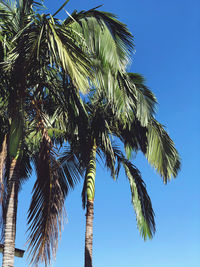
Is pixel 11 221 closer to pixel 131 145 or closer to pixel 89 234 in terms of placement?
pixel 89 234

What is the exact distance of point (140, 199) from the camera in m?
14.3

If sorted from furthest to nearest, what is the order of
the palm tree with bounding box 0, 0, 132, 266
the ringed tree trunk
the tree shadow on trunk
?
the ringed tree trunk
the tree shadow on trunk
the palm tree with bounding box 0, 0, 132, 266

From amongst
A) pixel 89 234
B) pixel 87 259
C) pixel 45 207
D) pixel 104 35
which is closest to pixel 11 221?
pixel 45 207

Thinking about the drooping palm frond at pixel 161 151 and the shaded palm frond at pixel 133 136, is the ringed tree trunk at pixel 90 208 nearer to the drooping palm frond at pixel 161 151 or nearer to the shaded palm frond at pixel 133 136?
the shaded palm frond at pixel 133 136

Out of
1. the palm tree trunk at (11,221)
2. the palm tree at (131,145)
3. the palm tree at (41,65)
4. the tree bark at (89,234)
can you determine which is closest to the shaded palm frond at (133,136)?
the palm tree at (131,145)

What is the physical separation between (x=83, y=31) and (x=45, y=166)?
9.36ft

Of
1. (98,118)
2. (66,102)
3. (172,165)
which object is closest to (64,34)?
(66,102)

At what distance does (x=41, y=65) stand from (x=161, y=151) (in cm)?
712

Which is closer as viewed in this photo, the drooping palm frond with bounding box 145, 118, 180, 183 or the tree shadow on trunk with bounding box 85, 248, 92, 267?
the tree shadow on trunk with bounding box 85, 248, 92, 267

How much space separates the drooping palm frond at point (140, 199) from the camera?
1371cm

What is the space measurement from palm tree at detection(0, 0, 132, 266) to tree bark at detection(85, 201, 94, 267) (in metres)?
4.86

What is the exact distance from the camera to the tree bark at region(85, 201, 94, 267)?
12.0 meters

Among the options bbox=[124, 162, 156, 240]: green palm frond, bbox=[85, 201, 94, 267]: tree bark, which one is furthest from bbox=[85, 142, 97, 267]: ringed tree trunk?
bbox=[124, 162, 156, 240]: green palm frond

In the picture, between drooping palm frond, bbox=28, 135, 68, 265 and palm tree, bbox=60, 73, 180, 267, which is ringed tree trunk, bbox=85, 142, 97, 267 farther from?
drooping palm frond, bbox=28, 135, 68, 265
